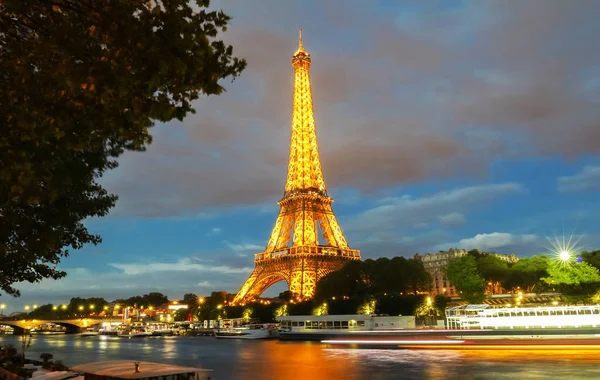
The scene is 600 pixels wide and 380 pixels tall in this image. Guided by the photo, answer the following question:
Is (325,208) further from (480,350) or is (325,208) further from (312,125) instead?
(480,350)

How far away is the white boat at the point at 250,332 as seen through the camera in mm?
91562

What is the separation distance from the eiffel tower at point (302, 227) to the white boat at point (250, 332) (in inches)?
329

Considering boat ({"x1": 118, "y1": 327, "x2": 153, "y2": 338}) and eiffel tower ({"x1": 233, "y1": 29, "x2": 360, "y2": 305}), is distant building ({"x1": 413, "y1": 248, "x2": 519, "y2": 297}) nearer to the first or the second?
eiffel tower ({"x1": 233, "y1": 29, "x2": 360, "y2": 305})

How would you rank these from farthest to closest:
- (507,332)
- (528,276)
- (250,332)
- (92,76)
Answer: (528,276) < (250,332) < (507,332) < (92,76)

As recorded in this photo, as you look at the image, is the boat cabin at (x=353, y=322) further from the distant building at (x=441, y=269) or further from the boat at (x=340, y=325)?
the distant building at (x=441, y=269)

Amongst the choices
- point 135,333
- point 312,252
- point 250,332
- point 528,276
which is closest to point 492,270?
point 528,276

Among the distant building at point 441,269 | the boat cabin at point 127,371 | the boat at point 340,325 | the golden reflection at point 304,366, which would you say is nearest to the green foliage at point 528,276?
the boat at point 340,325

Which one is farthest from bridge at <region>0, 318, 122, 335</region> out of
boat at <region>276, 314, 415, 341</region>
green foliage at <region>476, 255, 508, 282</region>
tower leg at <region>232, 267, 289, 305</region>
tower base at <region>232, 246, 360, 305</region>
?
green foliage at <region>476, 255, 508, 282</region>

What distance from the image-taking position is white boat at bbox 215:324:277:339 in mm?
91562

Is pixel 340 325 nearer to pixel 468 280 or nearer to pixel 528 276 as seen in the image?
pixel 468 280

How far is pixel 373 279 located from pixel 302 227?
16.9 metres

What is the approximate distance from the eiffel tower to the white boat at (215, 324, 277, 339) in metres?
8.35

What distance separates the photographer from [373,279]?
9169 cm

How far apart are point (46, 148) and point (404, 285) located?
8809 cm
